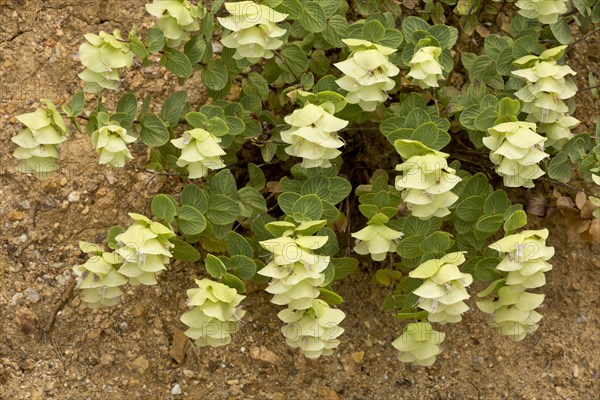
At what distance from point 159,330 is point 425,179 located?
878 millimetres

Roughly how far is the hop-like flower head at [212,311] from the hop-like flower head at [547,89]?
74cm

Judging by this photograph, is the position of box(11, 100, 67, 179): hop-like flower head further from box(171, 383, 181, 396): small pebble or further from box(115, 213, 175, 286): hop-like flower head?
box(171, 383, 181, 396): small pebble

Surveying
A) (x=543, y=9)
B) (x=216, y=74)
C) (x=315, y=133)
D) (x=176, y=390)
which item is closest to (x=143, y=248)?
(x=315, y=133)

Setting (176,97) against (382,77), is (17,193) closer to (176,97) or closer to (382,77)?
(176,97)

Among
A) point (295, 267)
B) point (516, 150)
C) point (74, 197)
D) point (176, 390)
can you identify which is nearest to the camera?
point (295, 267)

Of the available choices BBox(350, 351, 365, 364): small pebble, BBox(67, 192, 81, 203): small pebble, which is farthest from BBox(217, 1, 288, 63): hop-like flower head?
BBox(350, 351, 365, 364): small pebble

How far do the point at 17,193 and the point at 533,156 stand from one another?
1.32m

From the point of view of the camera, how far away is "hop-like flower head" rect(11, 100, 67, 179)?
65.2 inches

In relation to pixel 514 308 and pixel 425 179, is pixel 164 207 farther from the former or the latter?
pixel 514 308

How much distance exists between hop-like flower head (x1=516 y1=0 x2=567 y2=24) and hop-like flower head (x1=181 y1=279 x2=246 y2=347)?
889mm

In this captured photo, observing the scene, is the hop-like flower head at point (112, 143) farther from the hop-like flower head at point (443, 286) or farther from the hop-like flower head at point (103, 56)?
the hop-like flower head at point (443, 286)

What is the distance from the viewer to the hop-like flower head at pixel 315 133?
1.60 m

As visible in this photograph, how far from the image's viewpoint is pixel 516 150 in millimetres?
1624

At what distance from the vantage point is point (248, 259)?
5.70ft
